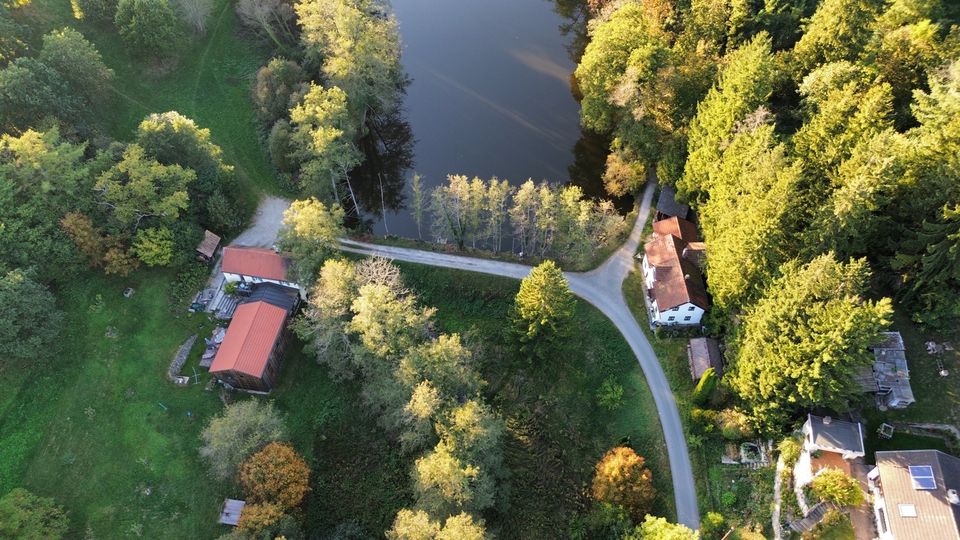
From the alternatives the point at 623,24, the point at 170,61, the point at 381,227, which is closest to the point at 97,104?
the point at 170,61

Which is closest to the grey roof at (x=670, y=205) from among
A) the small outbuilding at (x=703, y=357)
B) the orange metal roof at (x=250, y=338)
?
the small outbuilding at (x=703, y=357)

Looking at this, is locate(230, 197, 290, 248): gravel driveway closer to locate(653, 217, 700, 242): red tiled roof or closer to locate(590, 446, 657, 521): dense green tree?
locate(653, 217, 700, 242): red tiled roof

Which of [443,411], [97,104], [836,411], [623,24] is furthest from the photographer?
[97,104]

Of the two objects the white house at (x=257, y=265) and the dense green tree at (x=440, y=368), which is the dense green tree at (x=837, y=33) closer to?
the dense green tree at (x=440, y=368)

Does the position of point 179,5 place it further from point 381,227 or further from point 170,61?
point 381,227

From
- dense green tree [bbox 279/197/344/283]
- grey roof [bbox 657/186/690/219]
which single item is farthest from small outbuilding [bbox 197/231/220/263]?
grey roof [bbox 657/186/690/219]
